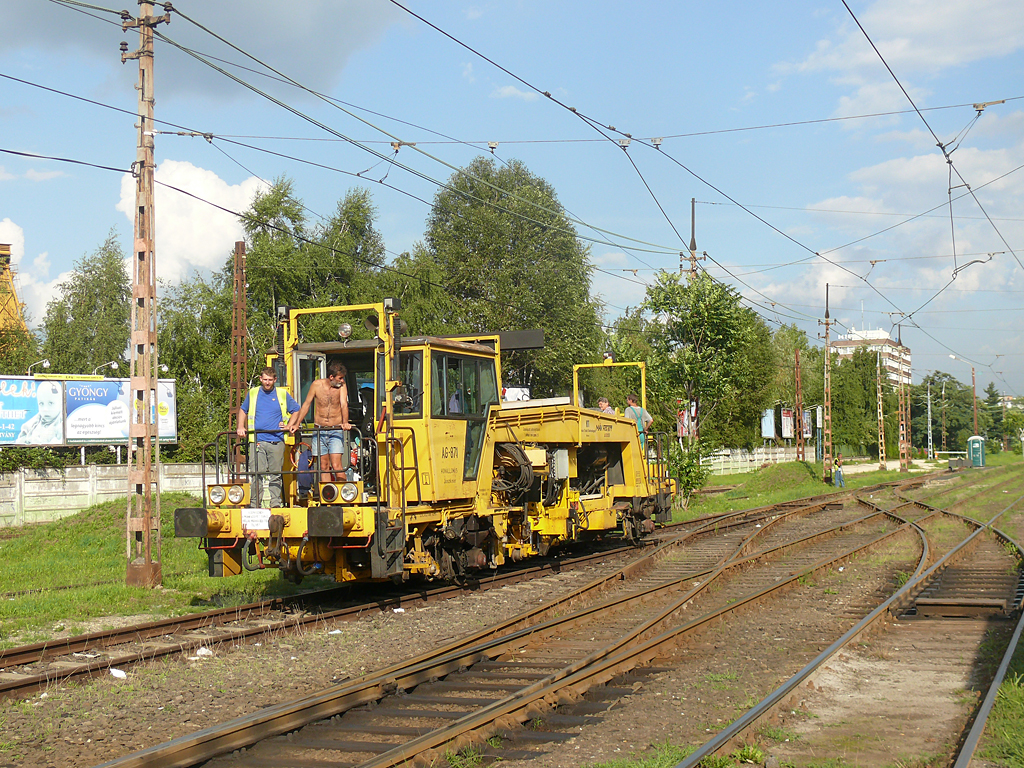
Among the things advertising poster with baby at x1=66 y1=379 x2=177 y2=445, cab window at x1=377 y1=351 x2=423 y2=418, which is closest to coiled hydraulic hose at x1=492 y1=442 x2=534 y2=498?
cab window at x1=377 y1=351 x2=423 y2=418

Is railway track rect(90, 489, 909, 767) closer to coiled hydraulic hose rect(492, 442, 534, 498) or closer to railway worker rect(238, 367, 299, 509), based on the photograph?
coiled hydraulic hose rect(492, 442, 534, 498)

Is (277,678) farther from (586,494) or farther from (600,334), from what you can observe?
(600,334)

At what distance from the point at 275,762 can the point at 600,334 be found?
43763mm

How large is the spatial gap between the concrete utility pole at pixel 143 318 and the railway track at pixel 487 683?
19.2 ft

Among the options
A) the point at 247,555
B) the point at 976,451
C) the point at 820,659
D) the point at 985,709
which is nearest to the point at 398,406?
the point at 247,555

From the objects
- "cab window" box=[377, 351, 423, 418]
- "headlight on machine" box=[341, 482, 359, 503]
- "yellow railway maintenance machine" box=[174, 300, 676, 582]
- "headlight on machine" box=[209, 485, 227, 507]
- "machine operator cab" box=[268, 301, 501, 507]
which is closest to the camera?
"headlight on machine" box=[341, 482, 359, 503]

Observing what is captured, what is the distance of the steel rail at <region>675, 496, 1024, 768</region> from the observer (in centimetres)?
549

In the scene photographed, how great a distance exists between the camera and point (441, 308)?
142ft

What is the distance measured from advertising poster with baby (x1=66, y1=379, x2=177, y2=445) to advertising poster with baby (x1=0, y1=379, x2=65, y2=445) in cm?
36

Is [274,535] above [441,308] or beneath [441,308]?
beneath

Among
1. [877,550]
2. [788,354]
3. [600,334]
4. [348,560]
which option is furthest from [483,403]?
[788,354]

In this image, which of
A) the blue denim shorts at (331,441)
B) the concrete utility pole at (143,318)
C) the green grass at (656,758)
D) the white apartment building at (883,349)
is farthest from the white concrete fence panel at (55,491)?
the white apartment building at (883,349)

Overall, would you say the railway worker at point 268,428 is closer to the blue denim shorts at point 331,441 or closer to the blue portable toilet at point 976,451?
the blue denim shorts at point 331,441

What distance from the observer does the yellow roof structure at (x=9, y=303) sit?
45731 millimetres
